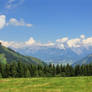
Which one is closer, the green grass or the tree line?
the green grass

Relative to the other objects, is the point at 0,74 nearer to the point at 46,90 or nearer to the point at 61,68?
the point at 61,68

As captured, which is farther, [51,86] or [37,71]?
[37,71]

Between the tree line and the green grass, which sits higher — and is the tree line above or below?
above

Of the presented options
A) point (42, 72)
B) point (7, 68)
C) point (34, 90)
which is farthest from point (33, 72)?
point (34, 90)


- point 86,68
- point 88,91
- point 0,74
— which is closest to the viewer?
point 88,91

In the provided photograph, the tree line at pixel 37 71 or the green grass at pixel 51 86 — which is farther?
the tree line at pixel 37 71

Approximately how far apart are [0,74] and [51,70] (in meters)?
47.2

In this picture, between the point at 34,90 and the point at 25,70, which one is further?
the point at 25,70

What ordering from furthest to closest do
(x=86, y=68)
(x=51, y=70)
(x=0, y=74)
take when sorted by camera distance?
(x=51, y=70) → (x=86, y=68) → (x=0, y=74)

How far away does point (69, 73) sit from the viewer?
15675 centimetres

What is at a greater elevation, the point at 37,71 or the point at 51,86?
the point at 37,71

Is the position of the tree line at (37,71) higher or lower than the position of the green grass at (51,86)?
higher

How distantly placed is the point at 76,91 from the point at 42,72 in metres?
122

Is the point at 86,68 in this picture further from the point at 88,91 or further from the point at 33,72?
the point at 88,91
